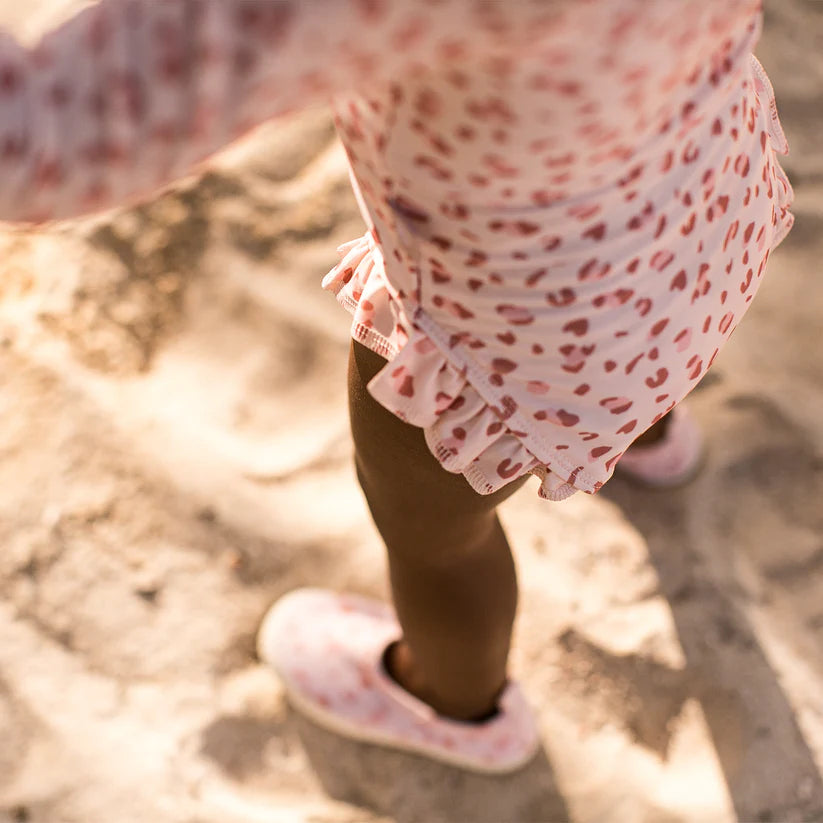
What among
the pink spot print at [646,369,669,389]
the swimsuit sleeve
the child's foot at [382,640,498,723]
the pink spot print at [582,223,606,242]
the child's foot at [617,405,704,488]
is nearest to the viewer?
the swimsuit sleeve

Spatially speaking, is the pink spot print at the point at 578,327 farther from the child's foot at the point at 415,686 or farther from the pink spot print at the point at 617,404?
the child's foot at the point at 415,686

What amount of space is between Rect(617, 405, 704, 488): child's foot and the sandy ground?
0.10 ft

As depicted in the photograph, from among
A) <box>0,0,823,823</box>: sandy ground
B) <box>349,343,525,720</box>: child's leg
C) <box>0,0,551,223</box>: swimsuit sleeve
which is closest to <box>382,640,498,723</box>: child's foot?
<box>349,343,525,720</box>: child's leg

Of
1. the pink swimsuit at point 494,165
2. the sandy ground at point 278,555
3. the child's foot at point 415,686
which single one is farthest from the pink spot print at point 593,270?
the sandy ground at point 278,555

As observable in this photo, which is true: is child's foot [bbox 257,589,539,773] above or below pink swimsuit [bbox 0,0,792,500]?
below

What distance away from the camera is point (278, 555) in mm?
1443

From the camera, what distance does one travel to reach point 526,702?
1.31 meters

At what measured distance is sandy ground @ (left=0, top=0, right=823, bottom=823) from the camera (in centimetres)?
130

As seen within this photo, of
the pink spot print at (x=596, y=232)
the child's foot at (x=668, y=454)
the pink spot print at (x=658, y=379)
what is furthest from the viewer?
the child's foot at (x=668, y=454)

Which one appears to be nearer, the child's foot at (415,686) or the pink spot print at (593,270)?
the pink spot print at (593,270)

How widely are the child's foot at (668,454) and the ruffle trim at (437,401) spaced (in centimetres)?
70

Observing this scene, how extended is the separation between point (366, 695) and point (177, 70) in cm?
100

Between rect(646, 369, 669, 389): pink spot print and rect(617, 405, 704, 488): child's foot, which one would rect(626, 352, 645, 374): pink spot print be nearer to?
rect(646, 369, 669, 389): pink spot print

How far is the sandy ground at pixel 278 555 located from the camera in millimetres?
1296
